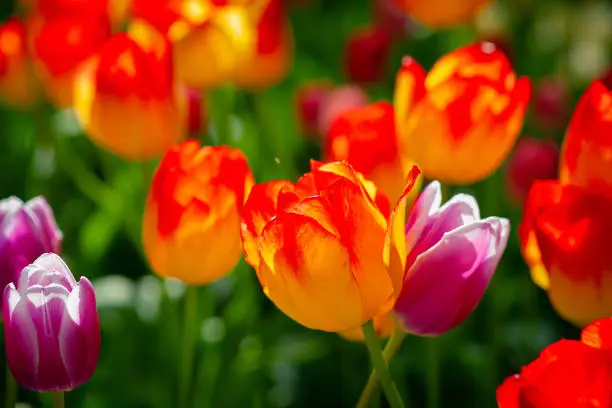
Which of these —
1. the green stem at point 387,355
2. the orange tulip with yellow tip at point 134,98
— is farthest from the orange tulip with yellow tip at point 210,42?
the green stem at point 387,355

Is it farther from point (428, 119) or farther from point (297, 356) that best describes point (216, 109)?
point (428, 119)

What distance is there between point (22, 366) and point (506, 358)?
757mm

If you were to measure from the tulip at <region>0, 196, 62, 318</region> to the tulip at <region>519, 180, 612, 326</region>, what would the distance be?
1.22 ft

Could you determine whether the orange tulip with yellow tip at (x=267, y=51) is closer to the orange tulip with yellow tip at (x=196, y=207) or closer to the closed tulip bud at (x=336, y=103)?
the closed tulip bud at (x=336, y=103)

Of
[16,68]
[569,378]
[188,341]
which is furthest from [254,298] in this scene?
[569,378]

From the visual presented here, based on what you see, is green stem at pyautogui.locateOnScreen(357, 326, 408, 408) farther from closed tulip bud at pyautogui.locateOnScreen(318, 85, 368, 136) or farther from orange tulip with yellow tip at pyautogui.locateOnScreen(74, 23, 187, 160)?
closed tulip bud at pyautogui.locateOnScreen(318, 85, 368, 136)

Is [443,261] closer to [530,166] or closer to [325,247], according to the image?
[325,247]

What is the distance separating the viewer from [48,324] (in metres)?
0.67

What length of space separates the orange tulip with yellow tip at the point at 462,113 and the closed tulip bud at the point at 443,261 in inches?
6.0

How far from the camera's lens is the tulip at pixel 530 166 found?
1.30 metres

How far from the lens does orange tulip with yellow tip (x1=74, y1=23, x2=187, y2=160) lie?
39.8 inches

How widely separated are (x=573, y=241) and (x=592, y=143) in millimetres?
83

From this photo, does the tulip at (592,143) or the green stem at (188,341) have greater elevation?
the tulip at (592,143)

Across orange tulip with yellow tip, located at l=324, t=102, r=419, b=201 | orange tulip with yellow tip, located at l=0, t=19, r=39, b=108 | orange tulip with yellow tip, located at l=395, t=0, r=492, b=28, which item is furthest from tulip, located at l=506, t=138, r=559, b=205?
orange tulip with yellow tip, located at l=0, t=19, r=39, b=108
